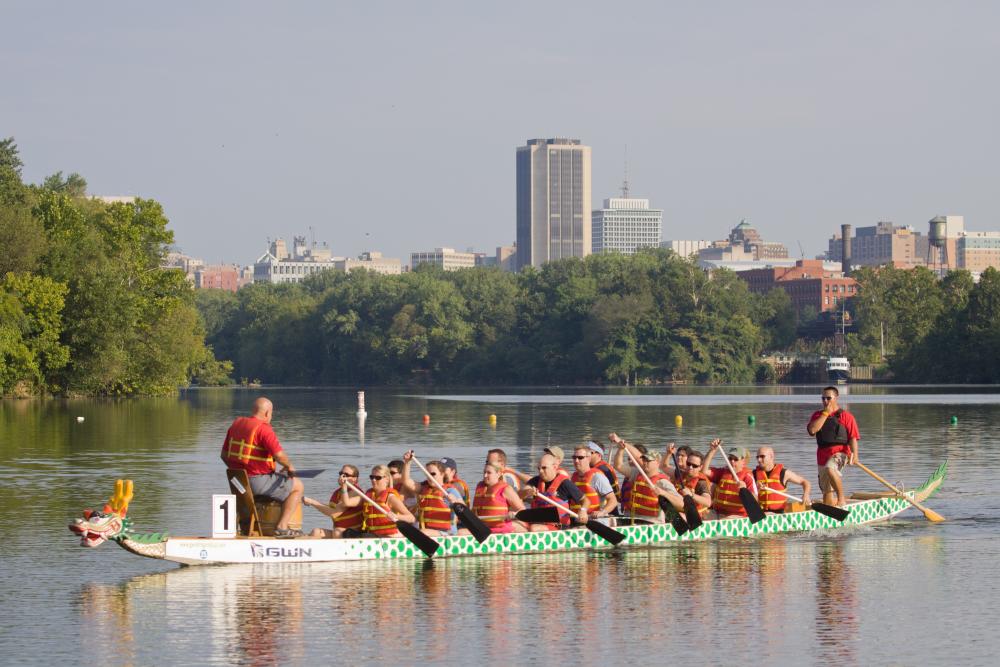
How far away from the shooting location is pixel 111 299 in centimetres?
7838

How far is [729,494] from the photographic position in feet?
74.7

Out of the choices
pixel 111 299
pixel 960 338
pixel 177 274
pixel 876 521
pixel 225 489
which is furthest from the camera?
pixel 960 338

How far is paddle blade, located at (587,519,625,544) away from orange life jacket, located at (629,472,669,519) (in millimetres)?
900

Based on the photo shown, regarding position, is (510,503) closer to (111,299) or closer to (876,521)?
(876,521)

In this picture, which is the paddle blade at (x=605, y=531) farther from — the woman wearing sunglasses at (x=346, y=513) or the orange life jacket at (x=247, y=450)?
the orange life jacket at (x=247, y=450)

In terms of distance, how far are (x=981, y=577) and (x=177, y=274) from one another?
71.7 meters

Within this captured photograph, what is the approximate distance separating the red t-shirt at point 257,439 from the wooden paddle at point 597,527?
3.86m

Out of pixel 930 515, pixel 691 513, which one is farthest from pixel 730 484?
pixel 930 515

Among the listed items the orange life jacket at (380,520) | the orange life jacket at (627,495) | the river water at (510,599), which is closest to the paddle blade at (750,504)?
the river water at (510,599)

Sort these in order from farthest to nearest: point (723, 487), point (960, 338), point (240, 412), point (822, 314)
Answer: point (822, 314)
point (960, 338)
point (240, 412)
point (723, 487)

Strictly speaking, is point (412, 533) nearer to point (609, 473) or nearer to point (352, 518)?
point (352, 518)

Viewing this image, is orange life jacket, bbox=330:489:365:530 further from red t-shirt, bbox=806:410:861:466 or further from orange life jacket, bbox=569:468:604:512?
red t-shirt, bbox=806:410:861:466

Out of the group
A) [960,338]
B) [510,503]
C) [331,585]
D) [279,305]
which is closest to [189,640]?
[331,585]

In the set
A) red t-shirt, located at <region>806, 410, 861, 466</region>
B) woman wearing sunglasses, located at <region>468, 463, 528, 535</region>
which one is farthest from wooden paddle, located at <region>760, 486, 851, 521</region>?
woman wearing sunglasses, located at <region>468, 463, 528, 535</region>
